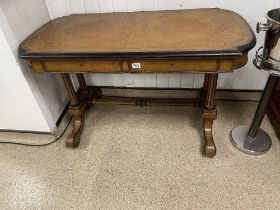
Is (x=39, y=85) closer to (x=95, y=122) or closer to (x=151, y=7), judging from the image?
(x=95, y=122)

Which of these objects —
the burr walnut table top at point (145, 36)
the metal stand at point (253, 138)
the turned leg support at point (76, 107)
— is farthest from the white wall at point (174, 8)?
the metal stand at point (253, 138)

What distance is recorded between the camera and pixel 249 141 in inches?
61.3

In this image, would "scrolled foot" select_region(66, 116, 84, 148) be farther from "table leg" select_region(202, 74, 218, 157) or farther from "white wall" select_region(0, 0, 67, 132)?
"table leg" select_region(202, 74, 218, 157)

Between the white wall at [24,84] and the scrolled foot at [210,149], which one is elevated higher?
the white wall at [24,84]

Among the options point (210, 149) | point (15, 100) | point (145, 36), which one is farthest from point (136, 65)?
point (15, 100)

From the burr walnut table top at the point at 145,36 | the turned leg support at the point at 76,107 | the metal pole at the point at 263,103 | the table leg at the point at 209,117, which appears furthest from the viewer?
the turned leg support at the point at 76,107

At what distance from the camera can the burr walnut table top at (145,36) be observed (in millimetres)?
1090

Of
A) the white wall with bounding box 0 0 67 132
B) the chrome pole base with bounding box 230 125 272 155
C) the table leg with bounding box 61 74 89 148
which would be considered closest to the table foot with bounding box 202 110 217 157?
the chrome pole base with bounding box 230 125 272 155

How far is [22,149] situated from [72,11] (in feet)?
3.50

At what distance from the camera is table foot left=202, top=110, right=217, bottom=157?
1.48 metres

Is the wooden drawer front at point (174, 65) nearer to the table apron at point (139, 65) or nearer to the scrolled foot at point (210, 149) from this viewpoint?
the table apron at point (139, 65)

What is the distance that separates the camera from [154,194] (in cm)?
134

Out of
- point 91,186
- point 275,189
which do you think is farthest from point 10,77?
point 275,189

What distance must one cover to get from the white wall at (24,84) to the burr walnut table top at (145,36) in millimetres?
91
